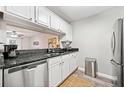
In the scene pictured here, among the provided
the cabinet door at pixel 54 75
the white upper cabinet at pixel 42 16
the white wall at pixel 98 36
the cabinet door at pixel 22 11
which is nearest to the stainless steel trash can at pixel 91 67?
the white wall at pixel 98 36

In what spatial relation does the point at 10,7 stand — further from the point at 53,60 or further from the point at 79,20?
the point at 79,20

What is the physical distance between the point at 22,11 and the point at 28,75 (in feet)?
3.54

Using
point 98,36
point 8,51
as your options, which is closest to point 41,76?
point 8,51

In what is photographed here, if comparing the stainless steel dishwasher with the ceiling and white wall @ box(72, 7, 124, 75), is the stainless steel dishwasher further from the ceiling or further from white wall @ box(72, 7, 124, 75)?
white wall @ box(72, 7, 124, 75)

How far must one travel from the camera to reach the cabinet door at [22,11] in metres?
1.54

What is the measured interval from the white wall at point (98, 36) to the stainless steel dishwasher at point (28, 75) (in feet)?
7.67

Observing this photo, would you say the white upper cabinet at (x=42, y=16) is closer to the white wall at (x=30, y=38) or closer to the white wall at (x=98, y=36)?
the white wall at (x=30, y=38)

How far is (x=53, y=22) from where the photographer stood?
9.29ft

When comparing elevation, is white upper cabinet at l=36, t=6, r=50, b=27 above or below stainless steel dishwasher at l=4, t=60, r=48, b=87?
above

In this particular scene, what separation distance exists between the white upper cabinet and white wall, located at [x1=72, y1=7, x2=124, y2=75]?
197 cm

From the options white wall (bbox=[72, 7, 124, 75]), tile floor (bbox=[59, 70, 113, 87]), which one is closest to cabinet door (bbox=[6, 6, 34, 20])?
tile floor (bbox=[59, 70, 113, 87])

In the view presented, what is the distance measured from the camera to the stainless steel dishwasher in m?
1.17

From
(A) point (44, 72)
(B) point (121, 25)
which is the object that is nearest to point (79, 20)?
(B) point (121, 25)

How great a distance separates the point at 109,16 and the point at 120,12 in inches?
13.7
